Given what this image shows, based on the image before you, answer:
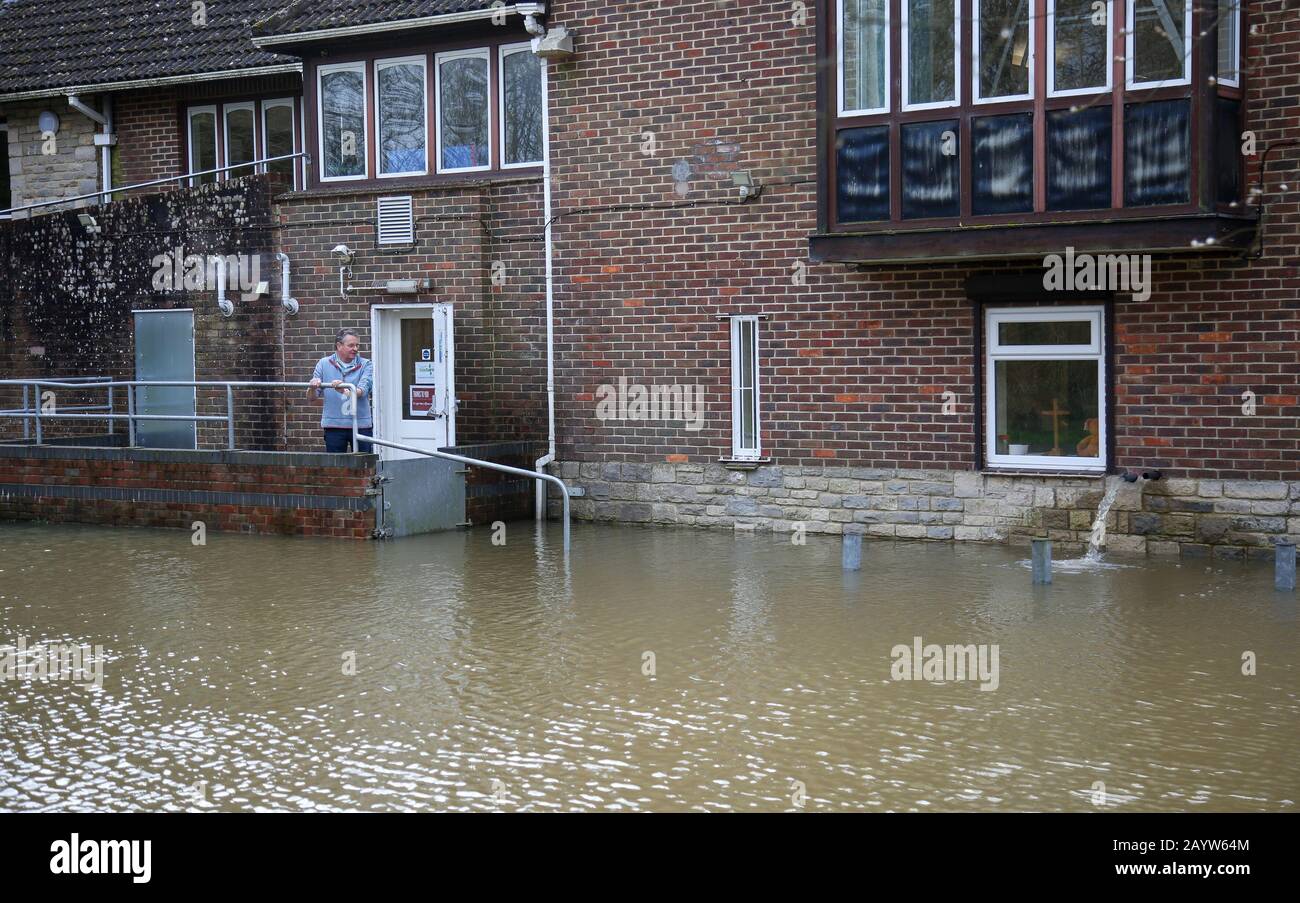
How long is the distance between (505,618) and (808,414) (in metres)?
5.93

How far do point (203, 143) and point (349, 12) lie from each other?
4.78 meters

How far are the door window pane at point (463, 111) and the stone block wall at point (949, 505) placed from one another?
408cm

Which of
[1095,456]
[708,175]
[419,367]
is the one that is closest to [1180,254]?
[1095,456]

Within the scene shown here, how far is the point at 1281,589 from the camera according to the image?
12.6m

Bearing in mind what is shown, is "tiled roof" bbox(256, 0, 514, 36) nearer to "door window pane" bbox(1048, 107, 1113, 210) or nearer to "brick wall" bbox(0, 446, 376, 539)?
"brick wall" bbox(0, 446, 376, 539)

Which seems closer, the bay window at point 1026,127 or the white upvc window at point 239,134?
the bay window at point 1026,127

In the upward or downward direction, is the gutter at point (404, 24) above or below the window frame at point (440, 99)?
above

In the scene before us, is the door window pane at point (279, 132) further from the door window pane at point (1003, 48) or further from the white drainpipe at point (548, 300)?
the door window pane at point (1003, 48)

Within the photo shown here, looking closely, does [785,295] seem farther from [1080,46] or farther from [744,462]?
[1080,46]

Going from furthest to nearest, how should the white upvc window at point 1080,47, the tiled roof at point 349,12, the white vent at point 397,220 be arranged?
the white vent at point 397,220 → the tiled roof at point 349,12 → the white upvc window at point 1080,47

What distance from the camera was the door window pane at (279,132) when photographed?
2247 cm

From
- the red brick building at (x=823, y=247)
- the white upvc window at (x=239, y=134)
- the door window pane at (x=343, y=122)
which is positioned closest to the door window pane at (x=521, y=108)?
the red brick building at (x=823, y=247)

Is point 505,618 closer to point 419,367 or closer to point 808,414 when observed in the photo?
point 808,414

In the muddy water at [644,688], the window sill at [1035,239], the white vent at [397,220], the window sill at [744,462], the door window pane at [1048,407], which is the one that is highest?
the white vent at [397,220]
